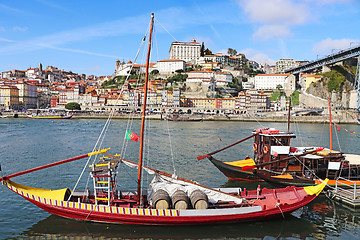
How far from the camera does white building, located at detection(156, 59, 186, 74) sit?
106000mm

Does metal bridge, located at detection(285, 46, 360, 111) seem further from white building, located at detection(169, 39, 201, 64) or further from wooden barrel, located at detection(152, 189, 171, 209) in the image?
wooden barrel, located at detection(152, 189, 171, 209)

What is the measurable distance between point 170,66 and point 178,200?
99.6 metres

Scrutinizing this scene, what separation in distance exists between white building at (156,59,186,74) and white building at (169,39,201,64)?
11.3m

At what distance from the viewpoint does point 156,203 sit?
923 centimetres

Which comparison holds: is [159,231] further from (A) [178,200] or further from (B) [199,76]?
(B) [199,76]

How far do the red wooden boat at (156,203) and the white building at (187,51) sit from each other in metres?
109

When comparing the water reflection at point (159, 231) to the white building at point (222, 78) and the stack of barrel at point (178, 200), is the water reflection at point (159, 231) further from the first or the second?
the white building at point (222, 78)

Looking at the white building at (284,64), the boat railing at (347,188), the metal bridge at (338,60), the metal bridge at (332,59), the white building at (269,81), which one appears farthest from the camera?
the white building at (284,64)

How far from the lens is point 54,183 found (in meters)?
15.1

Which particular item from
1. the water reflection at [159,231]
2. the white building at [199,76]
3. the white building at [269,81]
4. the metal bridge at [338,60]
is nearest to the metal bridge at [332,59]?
the metal bridge at [338,60]

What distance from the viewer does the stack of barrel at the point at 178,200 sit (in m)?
9.22

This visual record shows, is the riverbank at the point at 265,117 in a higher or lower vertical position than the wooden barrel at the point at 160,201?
higher

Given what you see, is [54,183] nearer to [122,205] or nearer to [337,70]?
[122,205]

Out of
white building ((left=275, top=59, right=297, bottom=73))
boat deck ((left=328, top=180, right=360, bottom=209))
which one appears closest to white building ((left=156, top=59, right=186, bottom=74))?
white building ((left=275, top=59, right=297, bottom=73))
